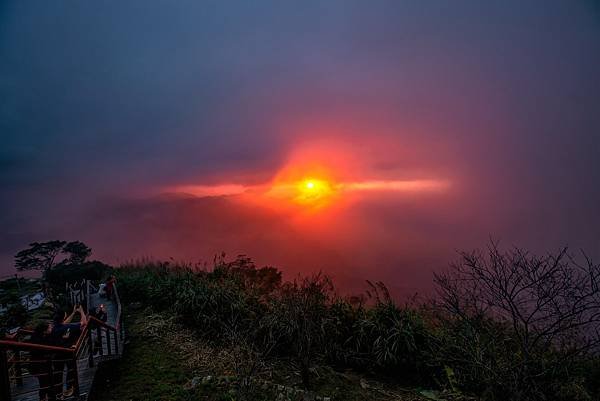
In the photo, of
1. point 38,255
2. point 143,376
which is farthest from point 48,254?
point 143,376

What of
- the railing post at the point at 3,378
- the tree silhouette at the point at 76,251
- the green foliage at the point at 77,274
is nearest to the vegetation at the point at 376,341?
the railing post at the point at 3,378

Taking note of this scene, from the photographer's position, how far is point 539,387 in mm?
4668

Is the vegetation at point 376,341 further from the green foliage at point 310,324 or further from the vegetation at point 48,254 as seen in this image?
the vegetation at point 48,254

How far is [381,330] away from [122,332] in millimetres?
8086

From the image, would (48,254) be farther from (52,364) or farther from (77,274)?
(52,364)

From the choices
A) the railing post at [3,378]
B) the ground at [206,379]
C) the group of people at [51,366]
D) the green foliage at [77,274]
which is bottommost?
the green foliage at [77,274]

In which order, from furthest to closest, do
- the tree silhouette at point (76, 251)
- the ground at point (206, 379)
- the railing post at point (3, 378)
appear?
the tree silhouette at point (76, 251)
the ground at point (206, 379)
the railing post at point (3, 378)

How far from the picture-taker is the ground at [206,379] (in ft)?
20.4

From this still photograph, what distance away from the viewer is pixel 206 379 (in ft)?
22.0

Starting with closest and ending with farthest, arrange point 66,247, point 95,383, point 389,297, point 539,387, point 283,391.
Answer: point 539,387, point 283,391, point 95,383, point 389,297, point 66,247

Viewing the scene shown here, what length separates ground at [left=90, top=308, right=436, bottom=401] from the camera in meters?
6.23

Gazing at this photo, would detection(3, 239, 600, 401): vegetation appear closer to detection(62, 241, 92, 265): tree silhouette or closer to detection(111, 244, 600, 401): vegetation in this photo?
detection(111, 244, 600, 401): vegetation

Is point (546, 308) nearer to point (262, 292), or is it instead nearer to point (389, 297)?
point (389, 297)

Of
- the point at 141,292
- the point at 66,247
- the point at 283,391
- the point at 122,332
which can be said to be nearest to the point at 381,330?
the point at 283,391
